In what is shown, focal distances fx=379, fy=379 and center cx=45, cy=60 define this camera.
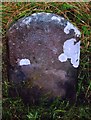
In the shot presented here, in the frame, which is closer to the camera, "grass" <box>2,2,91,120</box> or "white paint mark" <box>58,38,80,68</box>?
"white paint mark" <box>58,38,80,68</box>

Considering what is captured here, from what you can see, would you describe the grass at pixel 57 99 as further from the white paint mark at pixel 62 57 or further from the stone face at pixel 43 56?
the white paint mark at pixel 62 57

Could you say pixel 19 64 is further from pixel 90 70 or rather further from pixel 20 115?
pixel 90 70

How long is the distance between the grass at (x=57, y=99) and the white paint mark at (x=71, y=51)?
0.64ft

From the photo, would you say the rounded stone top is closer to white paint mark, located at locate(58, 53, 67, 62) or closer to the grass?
white paint mark, located at locate(58, 53, 67, 62)

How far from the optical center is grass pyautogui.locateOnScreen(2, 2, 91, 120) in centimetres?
200

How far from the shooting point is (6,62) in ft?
7.00

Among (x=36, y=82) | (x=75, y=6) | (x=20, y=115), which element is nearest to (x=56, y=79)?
(x=36, y=82)

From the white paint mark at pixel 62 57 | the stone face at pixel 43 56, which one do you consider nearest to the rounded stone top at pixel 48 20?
the stone face at pixel 43 56

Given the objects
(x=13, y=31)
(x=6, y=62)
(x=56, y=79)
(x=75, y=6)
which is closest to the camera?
(x=13, y=31)

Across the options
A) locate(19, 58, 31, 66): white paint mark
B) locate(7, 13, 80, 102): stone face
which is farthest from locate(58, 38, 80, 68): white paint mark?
locate(19, 58, 31, 66): white paint mark

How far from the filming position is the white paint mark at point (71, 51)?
188 cm

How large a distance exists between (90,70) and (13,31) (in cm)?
56

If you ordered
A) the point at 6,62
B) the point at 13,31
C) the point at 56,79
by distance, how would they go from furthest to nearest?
the point at 6,62, the point at 56,79, the point at 13,31

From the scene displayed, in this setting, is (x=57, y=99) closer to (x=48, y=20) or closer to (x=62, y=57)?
(x=62, y=57)
